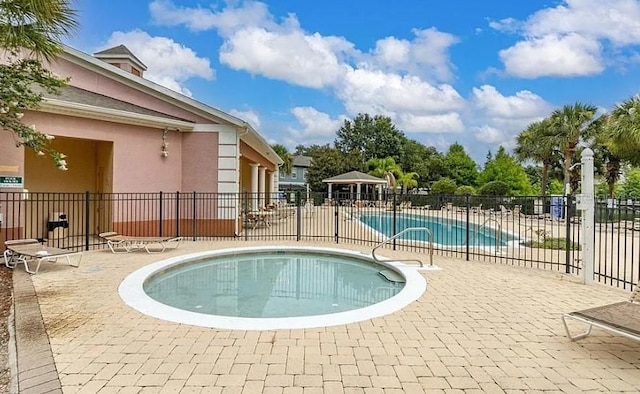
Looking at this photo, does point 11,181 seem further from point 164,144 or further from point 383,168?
point 383,168

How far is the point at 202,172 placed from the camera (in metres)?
13.6

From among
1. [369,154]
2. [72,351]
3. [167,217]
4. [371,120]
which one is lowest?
[72,351]

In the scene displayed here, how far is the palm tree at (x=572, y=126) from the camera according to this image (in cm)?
2591

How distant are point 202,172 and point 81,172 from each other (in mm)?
4217

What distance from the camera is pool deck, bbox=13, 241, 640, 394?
3402mm

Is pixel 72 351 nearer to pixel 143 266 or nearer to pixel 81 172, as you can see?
pixel 143 266

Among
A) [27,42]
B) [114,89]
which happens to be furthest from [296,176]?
[27,42]

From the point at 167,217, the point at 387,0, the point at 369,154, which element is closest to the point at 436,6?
the point at 387,0

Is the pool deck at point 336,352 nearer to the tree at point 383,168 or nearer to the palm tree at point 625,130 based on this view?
the palm tree at point 625,130

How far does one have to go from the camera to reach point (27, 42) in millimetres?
6129

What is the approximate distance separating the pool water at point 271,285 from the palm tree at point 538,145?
2342 cm

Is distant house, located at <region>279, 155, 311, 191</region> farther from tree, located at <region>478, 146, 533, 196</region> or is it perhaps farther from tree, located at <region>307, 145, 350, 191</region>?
tree, located at <region>478, 146, 533, 196</region>

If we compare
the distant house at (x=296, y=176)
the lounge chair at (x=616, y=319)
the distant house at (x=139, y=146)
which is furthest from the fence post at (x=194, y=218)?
the distant house at (x=296, y=176)

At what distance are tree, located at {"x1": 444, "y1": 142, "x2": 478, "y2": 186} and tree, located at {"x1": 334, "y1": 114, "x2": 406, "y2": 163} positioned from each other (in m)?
7.80
